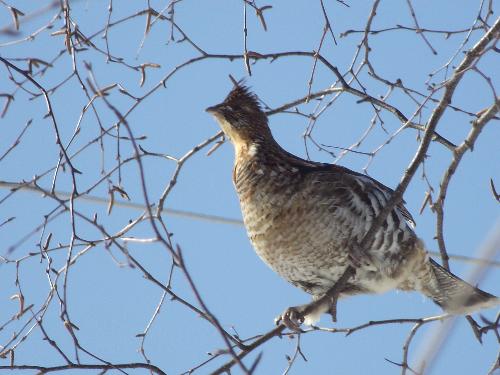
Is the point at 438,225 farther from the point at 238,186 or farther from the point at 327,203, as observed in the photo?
the point at 238,186

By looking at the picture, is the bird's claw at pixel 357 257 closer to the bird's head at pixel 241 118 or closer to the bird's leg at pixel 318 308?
the bird's leg at pixel 318 308

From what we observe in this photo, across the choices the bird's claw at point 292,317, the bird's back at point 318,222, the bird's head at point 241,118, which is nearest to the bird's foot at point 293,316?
the bird's claw at point 292,317

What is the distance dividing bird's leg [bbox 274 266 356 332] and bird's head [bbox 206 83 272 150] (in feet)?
4.24

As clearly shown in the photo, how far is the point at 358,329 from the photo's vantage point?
374cm

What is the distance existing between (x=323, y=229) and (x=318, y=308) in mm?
469

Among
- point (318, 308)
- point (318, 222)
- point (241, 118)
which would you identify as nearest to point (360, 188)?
point (318, 222)

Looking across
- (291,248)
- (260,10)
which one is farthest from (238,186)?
(260,10)

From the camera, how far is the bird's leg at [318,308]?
419cm

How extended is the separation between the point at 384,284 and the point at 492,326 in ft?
5.36

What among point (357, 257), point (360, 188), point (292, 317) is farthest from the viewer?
point (360, 188)

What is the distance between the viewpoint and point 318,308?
4.42m

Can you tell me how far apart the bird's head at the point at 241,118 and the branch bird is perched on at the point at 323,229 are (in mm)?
250

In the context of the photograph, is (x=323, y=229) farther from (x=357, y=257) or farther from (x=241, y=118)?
(x=241, y=118)

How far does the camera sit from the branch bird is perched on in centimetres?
457
